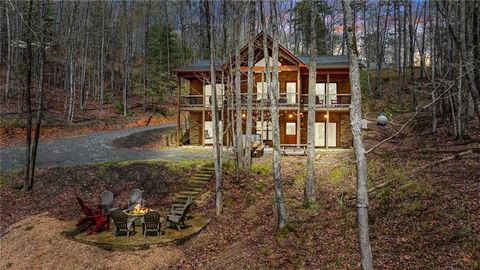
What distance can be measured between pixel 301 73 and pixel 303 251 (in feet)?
67.1

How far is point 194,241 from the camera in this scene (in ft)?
39.8

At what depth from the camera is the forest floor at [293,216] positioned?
830 cm

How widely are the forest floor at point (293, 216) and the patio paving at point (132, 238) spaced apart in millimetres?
229

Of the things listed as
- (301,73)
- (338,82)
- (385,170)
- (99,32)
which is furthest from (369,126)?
(99,32)

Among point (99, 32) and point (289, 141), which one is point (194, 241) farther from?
point (99, 32)

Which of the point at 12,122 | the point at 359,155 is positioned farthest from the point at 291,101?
the point at 359,155

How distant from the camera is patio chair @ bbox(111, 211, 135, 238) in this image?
38.1 ft

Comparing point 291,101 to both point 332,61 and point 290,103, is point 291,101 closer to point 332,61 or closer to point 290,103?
point 290,103

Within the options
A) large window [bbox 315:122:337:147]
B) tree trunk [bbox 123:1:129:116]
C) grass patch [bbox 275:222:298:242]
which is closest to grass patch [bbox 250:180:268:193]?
grass patch [bbox 275:222:298:242]

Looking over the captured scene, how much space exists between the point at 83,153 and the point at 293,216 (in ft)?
50.0

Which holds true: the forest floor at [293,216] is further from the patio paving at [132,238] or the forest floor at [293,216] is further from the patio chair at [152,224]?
the patio chair at [152,224]

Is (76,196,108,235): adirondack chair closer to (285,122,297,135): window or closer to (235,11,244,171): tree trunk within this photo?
(235,11,244,171): tree trunk

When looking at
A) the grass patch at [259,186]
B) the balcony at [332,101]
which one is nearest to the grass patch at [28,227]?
the grass patch at [259,186]

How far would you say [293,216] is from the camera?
491 inches
